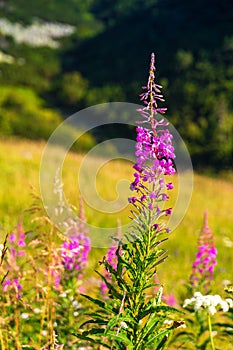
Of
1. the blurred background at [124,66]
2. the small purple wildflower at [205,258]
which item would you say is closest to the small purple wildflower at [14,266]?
the small purple wildflower at [205,258]

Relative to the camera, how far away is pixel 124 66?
203 ft

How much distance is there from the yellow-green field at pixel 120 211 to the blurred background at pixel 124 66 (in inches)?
967

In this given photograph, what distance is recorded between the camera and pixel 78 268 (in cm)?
460

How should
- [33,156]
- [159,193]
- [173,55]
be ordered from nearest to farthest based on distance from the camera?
[159,193], [33,156], [173,55]

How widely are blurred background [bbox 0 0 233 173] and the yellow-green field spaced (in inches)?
967

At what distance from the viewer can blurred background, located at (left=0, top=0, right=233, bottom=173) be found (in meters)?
46.0

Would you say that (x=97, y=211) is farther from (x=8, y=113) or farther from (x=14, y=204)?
(x=8, y=113)

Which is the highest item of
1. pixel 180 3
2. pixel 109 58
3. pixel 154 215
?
pixel 180 3

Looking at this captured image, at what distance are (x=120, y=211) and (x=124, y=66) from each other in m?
51.0

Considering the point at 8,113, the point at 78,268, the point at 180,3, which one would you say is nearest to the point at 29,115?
the point at 8,113

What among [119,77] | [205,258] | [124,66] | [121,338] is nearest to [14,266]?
[121,338]

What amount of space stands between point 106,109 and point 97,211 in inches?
1491

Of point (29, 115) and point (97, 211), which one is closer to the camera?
point (97, 211)

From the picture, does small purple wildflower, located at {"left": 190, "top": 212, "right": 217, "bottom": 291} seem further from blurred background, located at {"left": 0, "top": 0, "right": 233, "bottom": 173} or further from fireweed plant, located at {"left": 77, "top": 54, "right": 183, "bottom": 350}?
blurred background, located at {"left": 0, "top": 0, "right": 233, "bottom": 173}
